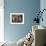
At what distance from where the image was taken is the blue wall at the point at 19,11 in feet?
17.3

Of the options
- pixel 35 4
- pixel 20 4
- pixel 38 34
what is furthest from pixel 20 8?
pixel 38 34

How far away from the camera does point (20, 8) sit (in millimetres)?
5273

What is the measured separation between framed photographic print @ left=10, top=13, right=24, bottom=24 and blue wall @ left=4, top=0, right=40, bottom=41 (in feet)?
0.40

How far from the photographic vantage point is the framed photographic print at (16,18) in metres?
5.30

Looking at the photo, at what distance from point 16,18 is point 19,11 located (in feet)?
1.04

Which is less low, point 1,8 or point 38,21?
point 1,8

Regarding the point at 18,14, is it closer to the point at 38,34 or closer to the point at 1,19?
the point at 1,19

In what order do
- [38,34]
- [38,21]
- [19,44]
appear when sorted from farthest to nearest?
[38,21] < [19,44] < [38,34]

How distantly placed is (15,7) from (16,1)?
0.24 m

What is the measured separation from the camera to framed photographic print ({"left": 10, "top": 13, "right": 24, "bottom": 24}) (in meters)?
5.30

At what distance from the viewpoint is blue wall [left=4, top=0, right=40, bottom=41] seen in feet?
17.3

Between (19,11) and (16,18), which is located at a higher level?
(19,11)

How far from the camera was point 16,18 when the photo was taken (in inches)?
211

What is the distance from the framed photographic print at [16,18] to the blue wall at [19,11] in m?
0.12
